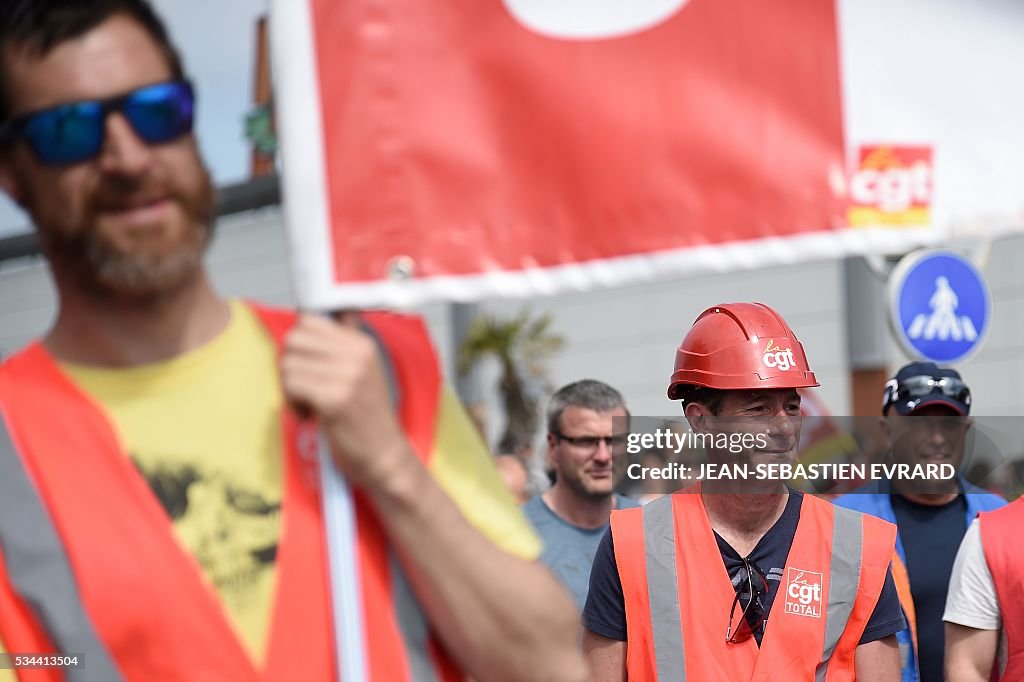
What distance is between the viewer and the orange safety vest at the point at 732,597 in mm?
2736

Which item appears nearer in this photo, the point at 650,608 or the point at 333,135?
the point at 333,135

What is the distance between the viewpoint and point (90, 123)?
1573 millimetres

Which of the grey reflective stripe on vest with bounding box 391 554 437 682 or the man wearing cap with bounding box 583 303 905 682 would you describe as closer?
the grey reflective stripe on vest with bounding box 391 554 437 682

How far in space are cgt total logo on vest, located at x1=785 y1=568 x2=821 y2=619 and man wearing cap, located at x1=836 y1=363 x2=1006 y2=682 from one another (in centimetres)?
116

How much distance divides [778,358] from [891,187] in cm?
137

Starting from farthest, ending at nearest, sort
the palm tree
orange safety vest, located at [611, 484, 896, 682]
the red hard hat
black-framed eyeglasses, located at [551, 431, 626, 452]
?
the palm tree, black-framed eyeglasses, located at [551, 431, 626, 452], the red hard hat, orange safety vest, located at [611, 484, 896, 682]

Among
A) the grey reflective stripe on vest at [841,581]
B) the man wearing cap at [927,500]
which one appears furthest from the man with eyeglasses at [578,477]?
the grey reflective stripe on vest at [841,581]

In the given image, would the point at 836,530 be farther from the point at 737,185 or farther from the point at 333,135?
the point at 333,135

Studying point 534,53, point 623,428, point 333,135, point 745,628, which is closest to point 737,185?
point 534,53

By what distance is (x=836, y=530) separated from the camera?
9.52 ft

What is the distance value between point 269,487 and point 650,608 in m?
1.42

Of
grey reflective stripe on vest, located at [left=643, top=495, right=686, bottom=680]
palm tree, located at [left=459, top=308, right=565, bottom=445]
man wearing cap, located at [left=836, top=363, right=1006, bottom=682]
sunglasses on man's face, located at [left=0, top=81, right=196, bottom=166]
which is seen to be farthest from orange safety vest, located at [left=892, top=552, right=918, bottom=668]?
palm tree, located at [left=459, top=308, right=565, bottom=445]

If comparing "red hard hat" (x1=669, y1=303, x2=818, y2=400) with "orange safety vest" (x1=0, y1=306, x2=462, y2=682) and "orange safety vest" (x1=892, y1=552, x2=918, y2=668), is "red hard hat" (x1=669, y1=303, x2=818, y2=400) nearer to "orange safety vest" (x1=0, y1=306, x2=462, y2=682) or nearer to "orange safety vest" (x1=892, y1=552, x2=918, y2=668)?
"orange safety vest" (x1=892, y1=552, x2=918, y2=668)

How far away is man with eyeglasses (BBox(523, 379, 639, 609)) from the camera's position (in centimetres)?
434
